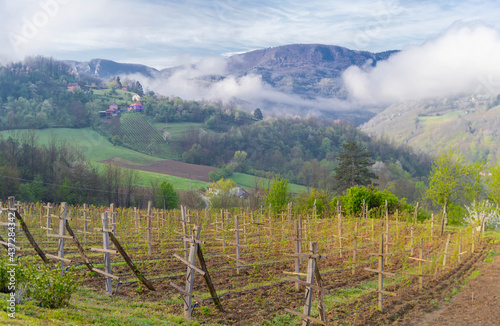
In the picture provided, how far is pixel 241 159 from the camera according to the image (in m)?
99.4

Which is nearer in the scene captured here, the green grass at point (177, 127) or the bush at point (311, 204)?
the bush at point (311, 204)

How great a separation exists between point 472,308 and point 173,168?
75.8 meters

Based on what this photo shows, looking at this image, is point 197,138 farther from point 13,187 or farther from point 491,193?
point 491,193

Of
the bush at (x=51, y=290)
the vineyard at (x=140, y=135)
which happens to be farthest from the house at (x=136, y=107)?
the bush at (x=51, y=290)

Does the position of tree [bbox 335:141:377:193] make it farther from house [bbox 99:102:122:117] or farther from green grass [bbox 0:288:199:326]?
house [bbox 99:102:122:117]

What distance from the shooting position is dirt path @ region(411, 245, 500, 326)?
9945 millimetres

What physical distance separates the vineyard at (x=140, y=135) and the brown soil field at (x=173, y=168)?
11.6 metres

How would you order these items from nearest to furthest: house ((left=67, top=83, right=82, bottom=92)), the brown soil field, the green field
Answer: the brown soil field, the green field, house ((left=67, top=83, right=82, bottom=92))

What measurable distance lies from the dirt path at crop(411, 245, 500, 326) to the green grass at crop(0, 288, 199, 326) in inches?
239

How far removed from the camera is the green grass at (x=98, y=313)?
6.57 meters

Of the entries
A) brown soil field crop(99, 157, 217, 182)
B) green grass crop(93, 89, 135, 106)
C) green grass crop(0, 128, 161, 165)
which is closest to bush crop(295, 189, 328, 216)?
brown soil field crop(99, 157, 217, 182)

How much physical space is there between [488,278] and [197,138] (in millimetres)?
98556

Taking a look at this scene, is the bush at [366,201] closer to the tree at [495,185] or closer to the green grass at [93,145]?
the tree at [495,185]

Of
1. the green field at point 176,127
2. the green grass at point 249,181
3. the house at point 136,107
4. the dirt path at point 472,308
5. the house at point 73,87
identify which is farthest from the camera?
the house at point 136,107
